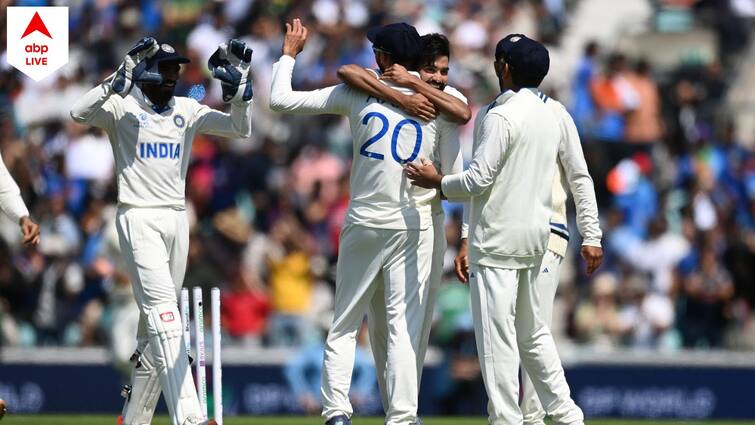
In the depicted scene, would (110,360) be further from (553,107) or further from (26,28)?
(553,107)

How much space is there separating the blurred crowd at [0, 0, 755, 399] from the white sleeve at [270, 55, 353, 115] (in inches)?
192

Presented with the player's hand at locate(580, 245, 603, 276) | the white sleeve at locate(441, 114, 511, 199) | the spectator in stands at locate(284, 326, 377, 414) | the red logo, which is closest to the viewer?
the white sleeve at locate(441, 114, 511, 199)

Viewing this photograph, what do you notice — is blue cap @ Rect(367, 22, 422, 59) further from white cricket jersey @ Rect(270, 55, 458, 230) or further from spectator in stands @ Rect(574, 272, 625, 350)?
spectator in stands @ Rect(574, 272, 625, 350)

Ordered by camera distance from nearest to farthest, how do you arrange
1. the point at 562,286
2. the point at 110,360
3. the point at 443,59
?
the point at 443,59 → the point at 110,360 → the point at 562,286

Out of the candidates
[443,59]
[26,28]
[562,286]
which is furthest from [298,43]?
[562,286]

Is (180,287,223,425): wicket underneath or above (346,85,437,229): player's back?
underneath

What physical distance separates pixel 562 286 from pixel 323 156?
2.97m

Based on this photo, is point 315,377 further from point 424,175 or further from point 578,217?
point 424,175

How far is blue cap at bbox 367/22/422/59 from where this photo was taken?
906cm

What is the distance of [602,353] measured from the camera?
592 inches

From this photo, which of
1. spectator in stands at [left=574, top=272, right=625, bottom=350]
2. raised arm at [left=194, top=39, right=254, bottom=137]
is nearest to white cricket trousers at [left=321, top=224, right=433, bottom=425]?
raised arm at [left=194, top=39, right=254, bottom=137]

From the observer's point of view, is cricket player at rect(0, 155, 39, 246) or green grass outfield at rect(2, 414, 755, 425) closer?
cricket player at rect(0, 155, 39, 246)

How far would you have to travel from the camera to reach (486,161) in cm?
861

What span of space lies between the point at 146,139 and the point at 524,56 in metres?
2.33
